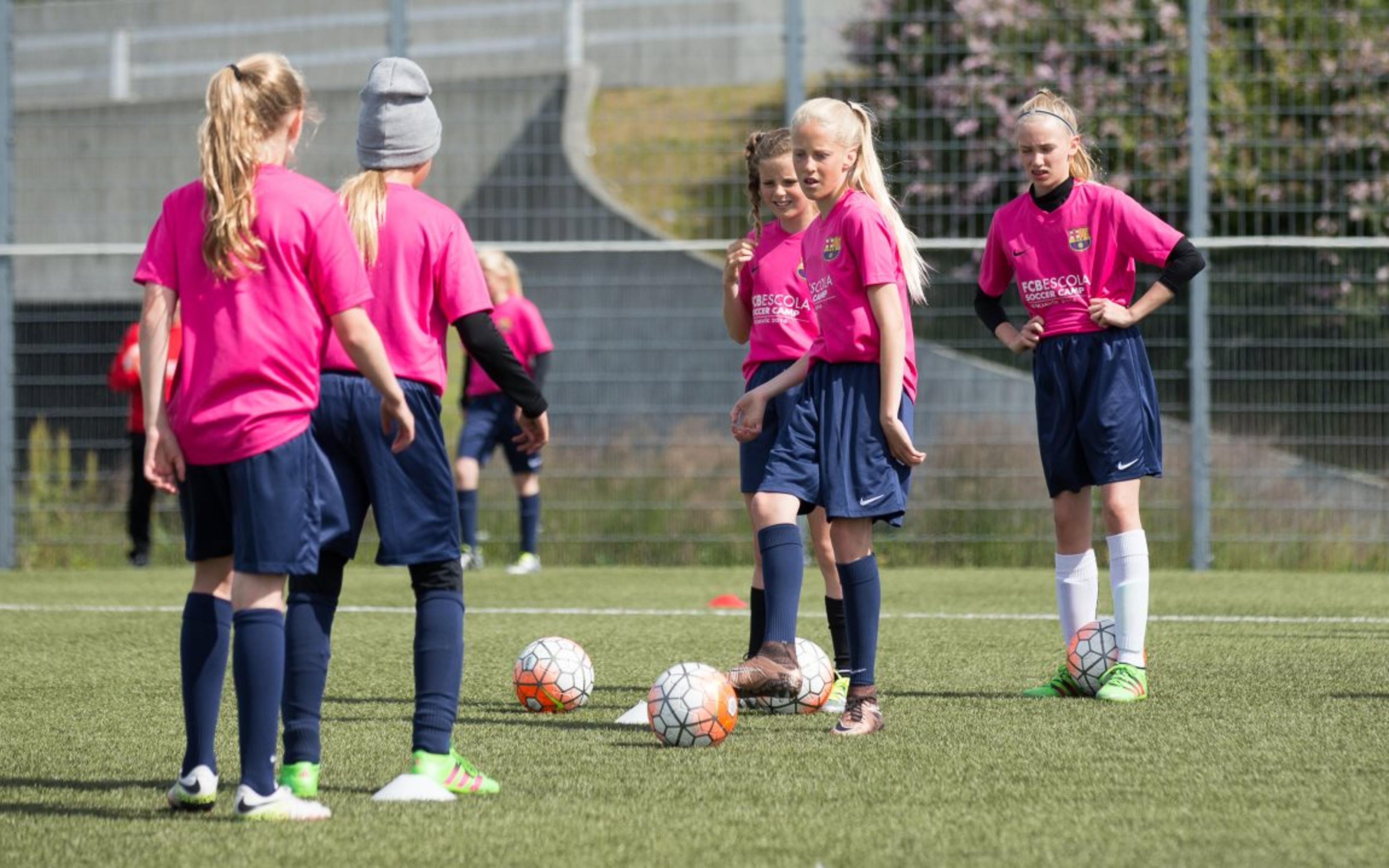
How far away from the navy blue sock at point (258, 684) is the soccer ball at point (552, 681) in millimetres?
1743

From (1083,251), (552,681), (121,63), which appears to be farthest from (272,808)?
(121,63)

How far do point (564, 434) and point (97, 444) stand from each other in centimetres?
303

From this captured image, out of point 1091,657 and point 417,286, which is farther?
point 1091,657

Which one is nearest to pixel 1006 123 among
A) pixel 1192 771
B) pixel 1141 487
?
pixel 1141 487

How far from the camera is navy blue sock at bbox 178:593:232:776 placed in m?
3.88

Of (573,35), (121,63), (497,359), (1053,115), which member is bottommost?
(497,359)

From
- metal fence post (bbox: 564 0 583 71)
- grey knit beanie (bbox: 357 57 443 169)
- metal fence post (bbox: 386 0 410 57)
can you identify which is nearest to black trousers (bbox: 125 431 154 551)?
metal fence post (bbox: 386 0 410 57)

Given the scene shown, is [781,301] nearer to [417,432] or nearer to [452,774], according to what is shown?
[417,432]

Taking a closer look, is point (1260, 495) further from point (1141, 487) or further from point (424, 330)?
point (424, 330)

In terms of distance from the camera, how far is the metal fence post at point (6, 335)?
466 inches

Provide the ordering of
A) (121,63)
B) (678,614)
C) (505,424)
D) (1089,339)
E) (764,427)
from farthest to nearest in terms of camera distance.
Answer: (121,63) < (505,424) < (678,614) < (1089,339) < (764,427)

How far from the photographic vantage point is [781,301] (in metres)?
5.84

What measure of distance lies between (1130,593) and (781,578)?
4.06ft

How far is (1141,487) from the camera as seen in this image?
11.5m
